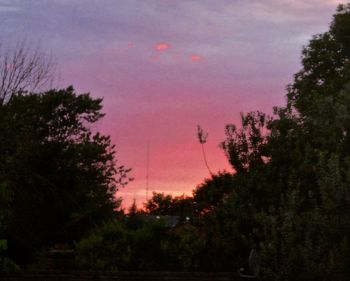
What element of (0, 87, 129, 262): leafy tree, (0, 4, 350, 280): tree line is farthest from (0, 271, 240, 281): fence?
(0, 87, 129, 262): leafy tree

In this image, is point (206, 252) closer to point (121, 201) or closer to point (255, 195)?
point (255, 195)

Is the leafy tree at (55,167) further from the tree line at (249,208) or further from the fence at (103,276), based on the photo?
the fence at (103,276)

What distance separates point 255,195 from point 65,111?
2787 cm

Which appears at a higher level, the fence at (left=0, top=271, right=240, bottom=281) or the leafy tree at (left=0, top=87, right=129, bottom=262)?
the leafy tree at (left=0, top=87, right=129, bottom=262)

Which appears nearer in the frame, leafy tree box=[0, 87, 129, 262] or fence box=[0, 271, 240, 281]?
fence box=[0, 271, 240, 281]

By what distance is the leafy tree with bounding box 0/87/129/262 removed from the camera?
1430 inches

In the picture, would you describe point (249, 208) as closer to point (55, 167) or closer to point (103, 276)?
point (103, 276)

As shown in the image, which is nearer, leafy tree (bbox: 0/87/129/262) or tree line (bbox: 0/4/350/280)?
tree line (bbox: 0/4/350/280)

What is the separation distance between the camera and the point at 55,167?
4409 cm

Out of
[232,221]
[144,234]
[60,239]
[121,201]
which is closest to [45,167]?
[60,239]

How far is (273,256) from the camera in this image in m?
18.9

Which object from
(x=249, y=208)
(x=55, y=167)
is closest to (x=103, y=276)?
(x=249, y=208)

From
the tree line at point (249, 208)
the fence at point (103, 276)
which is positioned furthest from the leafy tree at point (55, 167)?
the fence at point (103, 276)

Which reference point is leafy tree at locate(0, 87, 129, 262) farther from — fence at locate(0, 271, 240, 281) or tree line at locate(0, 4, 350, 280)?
fence at locate(0, 271, 240, 281)
